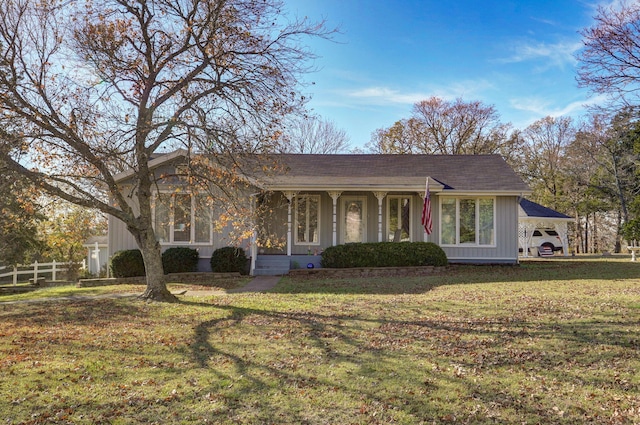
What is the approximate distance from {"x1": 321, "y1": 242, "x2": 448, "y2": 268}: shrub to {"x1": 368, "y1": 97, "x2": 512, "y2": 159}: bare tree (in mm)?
20902

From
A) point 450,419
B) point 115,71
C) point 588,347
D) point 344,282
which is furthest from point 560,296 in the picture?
point 115,71

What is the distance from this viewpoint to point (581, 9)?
12.6 metres

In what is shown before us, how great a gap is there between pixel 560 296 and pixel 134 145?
9.46m

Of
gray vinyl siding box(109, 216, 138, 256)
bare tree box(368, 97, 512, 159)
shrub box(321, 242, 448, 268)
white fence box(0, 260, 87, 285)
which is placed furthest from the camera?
bare tree box(368, 97, 512, 159)

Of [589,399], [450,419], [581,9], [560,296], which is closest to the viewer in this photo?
[450,419]

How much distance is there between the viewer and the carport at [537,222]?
80.1ft

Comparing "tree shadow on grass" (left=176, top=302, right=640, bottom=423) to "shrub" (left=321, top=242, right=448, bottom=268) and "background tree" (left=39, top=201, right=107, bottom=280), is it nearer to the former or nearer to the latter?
"background tree" (left=39, top=201, right=107, bottom=280)

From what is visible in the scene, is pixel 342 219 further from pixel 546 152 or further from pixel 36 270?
pixel 546 152

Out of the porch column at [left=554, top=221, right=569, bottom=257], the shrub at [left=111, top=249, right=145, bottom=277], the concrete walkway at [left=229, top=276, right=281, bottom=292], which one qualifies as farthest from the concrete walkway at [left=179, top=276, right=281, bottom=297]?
the porch column at [left=554, top=221, right=569, bottom=257]

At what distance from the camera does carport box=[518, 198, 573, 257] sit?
24422mm

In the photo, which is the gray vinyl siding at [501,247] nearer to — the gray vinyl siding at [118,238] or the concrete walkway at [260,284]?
the concrete walkway at [260,284]

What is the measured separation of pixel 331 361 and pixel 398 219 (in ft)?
41.9

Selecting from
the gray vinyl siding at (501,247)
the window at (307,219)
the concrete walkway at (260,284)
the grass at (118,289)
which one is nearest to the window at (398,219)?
the gray vinyl siding at (501,247)

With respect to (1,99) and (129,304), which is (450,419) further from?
(1,99)
